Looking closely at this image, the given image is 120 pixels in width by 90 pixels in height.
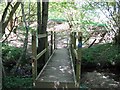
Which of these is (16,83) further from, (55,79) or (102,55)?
(102,55)

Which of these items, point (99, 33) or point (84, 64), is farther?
point (99, 33)

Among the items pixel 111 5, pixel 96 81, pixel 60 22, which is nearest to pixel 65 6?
pixel 111 5

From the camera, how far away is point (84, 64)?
24.3ft

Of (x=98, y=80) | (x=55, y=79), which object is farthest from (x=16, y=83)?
(x=98, y=80)

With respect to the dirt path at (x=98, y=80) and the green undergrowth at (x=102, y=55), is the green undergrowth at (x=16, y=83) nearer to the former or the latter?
the dirt path at (x=98, y=80)

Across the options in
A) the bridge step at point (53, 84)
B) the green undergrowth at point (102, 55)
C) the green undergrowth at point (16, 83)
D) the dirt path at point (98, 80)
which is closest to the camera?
the bridge step at point (53, 84)

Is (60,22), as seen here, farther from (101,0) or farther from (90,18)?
(101,0)

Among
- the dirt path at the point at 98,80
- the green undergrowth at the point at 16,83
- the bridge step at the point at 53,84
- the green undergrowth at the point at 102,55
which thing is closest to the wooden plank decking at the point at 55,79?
the bridge step at the point at 53,84

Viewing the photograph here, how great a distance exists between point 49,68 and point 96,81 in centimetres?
164

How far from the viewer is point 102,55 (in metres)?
7.90

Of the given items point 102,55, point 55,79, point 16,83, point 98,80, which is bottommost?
point 98,80

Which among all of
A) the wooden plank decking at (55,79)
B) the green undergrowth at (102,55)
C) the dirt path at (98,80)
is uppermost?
the wooden plank decking at (55,79)

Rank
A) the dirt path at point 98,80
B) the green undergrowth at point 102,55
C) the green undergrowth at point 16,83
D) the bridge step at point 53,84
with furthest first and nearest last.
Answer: the green undergrowth at point 102,55 → the dirt path at point 98,80 → the green undergrowth at point 16,83 → the bridge step at point 53,84

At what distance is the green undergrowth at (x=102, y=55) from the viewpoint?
7477 millimetres
